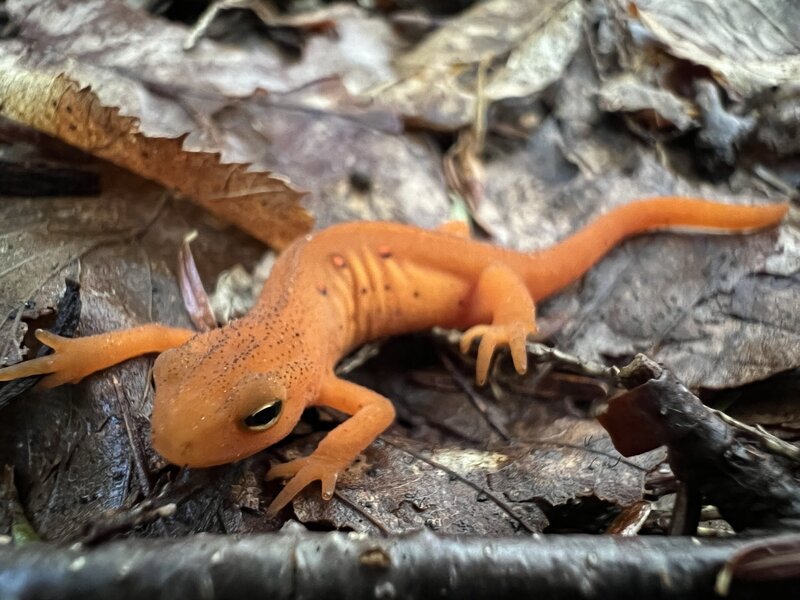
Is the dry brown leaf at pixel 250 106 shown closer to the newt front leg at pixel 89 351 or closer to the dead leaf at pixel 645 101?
the newt front leg at pixel 89 351

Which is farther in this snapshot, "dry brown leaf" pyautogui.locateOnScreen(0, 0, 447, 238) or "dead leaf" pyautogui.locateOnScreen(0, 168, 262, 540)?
"dry brown leaf" pyautogui.locateOnScreen(0, 0, 447, 238)

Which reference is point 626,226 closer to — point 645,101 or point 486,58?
point 645,101

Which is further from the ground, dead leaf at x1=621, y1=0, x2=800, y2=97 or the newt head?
dead leaf at x1=621, y1=0, x2=800, y2=97

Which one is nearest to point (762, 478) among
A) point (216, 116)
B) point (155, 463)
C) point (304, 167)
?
point (155, 463)

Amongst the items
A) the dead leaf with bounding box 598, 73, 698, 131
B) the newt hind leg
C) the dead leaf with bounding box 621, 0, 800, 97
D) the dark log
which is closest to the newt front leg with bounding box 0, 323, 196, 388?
the dark log

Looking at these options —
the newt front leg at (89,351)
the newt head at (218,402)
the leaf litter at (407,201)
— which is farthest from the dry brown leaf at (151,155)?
the newt head at (218,402)

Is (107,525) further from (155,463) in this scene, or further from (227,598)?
(155,463)

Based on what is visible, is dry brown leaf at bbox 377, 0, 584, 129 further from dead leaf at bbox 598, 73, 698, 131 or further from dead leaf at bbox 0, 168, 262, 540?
dead leaf at bbox 0, 168, 262, 540
